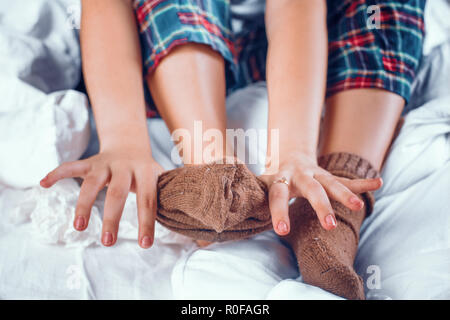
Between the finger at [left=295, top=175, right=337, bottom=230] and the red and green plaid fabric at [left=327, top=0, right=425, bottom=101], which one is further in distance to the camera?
the red and green plaid fabric at [left=327, top=0, right=425, bottom=101]

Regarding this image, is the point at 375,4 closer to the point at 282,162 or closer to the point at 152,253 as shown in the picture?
the point at 282,162

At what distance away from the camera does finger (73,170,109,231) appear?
370 millimetres

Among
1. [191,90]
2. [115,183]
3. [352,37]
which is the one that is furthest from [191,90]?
[352,37]

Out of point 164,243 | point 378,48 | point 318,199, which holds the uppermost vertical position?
point 378,48

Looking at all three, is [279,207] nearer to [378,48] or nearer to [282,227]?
[282,227]

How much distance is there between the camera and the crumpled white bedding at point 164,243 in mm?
393

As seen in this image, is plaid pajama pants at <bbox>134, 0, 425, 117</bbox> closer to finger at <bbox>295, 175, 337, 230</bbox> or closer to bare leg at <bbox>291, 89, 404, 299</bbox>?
bare leg at <bbox>291, 89, 404, 299</bbox>

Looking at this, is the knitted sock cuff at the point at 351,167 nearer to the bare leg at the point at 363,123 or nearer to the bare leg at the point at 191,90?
the bare leg at the point at 363,123

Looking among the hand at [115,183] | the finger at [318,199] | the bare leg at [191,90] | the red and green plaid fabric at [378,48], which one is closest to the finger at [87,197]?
the hand at [115,183]

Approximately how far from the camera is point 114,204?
39cm

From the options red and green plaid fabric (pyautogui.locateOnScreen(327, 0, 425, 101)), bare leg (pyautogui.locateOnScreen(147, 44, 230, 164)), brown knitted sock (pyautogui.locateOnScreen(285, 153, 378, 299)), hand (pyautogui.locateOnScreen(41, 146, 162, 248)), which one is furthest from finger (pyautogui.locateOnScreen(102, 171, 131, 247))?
red and green plaid fabric (pyautogui.locateOnScreen(327, 0, 425, 101))

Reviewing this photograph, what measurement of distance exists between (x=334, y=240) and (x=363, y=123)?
0.21 m

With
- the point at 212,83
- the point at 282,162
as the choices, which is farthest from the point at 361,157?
the point at 212,83

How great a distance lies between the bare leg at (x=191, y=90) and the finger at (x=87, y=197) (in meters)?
0.12
